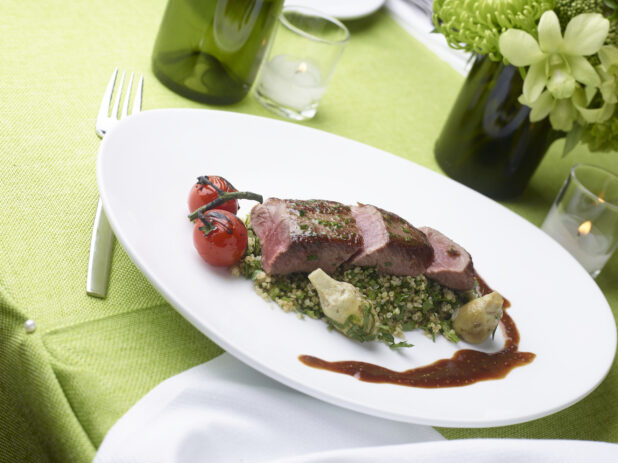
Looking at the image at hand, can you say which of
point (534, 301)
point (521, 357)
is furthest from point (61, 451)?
point (534, 301)

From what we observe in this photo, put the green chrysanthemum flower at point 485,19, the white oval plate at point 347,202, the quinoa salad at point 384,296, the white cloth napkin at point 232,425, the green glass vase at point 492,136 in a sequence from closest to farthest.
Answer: the white cloth napkin at point 232,425 < the white oval plate at point 347,202 < the quinoa salad at point 384,296 < the green chrysanthemum flower at point 485,19 < the green glass vase at point 492,136

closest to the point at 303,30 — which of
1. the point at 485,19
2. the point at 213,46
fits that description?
the point at 213,46

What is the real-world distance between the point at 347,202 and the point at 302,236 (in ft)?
1.45

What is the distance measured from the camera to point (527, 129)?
1.85m

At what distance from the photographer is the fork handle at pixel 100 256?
3.66 feet

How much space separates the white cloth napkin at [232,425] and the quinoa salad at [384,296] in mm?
170

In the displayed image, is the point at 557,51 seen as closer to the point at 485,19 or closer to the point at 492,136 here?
the point at 485,19

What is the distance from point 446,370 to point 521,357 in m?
0.22

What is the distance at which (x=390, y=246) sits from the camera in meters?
1.26

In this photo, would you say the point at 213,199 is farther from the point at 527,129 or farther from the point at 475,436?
the point at 527,129

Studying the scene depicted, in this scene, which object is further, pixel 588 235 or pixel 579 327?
pixel 588 235

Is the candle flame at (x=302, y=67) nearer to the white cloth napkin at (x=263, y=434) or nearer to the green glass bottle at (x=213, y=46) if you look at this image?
the green glass bottle at (x=213, y=46)

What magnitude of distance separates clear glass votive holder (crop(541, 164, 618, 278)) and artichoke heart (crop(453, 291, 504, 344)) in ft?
2.08

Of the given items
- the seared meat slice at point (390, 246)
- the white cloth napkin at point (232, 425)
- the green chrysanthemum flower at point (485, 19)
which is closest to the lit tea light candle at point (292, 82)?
the green chrysanthemum flower at point (485, 19)
